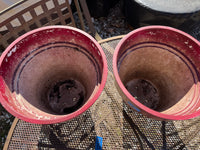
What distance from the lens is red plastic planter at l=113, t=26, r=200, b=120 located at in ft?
3.53

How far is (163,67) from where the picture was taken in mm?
1521

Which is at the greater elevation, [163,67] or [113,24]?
[163,67]

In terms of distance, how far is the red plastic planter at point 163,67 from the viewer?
3.53ft

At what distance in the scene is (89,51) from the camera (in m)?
1.27

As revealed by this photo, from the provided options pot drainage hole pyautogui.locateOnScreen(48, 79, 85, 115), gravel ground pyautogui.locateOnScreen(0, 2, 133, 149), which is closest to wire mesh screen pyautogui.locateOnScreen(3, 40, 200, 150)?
pot drainage hole pyautogui.locateOnScreen(48, 79, 85, 115)

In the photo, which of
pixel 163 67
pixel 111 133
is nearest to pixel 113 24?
pixel 163 67

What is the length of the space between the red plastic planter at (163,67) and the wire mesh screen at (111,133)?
274 mm

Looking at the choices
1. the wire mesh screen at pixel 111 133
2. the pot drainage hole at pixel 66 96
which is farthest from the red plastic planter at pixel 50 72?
the wire mesh screen at pixel 111 133

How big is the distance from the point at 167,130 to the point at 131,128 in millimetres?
389

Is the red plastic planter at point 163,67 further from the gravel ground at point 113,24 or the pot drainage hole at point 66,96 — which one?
the gravel ground at point 113,24

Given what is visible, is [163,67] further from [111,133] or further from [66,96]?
[66,96]

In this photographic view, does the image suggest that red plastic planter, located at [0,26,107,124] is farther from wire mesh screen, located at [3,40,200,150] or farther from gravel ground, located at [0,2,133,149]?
gravel ground, located at [0,2,133,149]

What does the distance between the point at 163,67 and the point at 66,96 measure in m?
1.13

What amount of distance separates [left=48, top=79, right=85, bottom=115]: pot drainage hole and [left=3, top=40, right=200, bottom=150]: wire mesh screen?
189 millimetres
